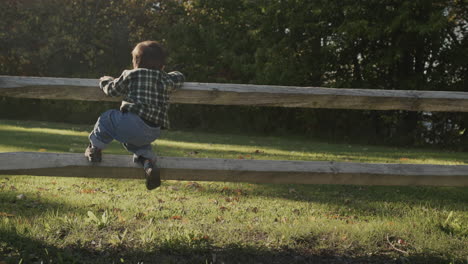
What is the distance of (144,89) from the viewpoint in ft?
11.5

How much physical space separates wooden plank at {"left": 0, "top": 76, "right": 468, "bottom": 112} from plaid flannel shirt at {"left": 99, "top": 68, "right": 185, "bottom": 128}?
10 centimetres

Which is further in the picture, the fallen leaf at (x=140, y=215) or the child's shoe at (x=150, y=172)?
the fallen leaf at (x=140, y=215)

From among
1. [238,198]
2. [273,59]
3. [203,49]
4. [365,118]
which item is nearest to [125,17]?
[203,49]

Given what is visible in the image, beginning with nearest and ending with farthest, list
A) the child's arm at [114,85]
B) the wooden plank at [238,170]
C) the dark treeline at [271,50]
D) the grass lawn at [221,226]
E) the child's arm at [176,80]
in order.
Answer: the wooden plank at [238,170] → the child's arm at [114,85] → the child's arm at [176,80] → the grass lawn at [221,226] → the dark treeline at [271,50]

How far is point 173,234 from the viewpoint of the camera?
12.8ft

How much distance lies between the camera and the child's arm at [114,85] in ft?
11.2

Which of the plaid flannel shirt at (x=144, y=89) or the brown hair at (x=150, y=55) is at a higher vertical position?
the brown hair at (x=150, y=55)

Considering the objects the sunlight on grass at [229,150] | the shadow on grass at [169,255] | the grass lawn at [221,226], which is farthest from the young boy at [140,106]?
the sunlight on grass at [229,150]

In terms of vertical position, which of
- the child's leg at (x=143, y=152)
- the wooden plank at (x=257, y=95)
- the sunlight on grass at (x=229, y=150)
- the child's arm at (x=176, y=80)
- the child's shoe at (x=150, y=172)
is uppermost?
the child's arm at (x=176, y=80)

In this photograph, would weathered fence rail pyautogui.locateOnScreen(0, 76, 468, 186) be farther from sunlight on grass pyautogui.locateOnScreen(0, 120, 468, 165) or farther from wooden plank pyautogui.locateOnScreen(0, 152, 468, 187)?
sunlight on grass pyautogui.locateOnScreen(0, 120, 468, 165)

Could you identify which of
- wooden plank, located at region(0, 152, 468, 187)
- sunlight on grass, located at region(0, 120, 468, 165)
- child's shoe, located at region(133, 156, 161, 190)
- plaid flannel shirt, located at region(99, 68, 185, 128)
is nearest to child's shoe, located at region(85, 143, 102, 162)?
wooden plank, located at region(0, 152, 468, 187)

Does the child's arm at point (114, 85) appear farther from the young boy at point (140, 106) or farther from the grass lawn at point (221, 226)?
the grass lawn at point (221, 226)

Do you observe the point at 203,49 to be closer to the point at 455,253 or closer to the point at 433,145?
the point at 433,145

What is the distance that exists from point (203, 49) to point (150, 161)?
20.7m
